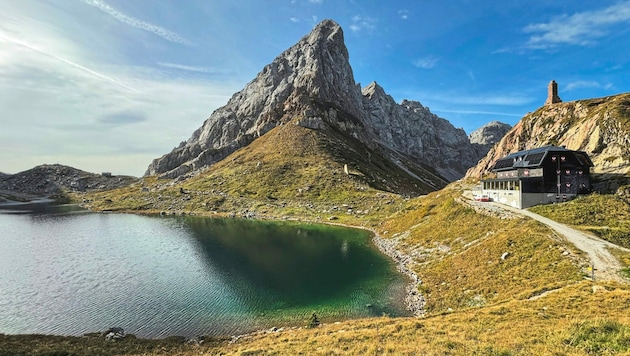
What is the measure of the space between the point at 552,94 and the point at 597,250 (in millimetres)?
85620

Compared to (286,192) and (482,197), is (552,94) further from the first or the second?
(286,192)

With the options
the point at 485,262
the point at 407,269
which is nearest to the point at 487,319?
the point at 485,262

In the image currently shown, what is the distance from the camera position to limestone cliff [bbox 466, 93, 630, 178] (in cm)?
6210

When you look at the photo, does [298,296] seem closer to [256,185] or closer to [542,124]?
[542,124]

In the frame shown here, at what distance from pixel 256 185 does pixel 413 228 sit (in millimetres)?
109470

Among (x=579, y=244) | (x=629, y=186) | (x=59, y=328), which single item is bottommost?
(x=59, y=328)

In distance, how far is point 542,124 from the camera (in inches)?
3681

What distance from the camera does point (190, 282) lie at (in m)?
52.8

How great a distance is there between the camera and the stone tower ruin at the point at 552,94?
98231 millimetres

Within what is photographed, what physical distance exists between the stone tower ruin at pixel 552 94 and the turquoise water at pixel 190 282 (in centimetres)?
7617

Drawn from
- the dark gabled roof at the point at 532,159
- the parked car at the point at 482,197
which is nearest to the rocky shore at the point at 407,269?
the parked car at the point at 482,197

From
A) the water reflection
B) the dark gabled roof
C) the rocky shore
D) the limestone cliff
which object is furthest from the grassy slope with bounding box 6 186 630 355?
the limestone cliff

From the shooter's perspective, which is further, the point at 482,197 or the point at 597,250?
the point at 482,197

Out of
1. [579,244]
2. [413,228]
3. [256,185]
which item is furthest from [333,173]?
[579,244]
